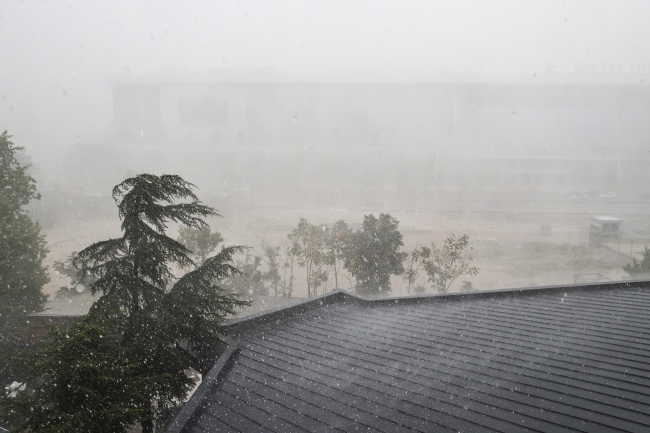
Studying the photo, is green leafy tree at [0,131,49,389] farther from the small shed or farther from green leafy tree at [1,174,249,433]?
the small shed

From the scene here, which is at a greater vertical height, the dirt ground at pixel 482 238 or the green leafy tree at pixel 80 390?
the green leafy tree at pixel 80 390

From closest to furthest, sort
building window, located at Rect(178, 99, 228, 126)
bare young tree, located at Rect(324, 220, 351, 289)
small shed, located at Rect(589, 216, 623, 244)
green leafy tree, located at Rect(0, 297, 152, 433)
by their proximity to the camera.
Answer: green leafy tree, located at Rect(0, 297, 152, 433) → bare young tree, located at Rect(324, 220, 351, 289) → small shed, located at Rect(589, 216, 623, 244) → building window, located at Rect(178, 99, 228, 126)

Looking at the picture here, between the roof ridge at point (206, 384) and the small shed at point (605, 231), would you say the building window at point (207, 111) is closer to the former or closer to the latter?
the small shed at point (605, 231)

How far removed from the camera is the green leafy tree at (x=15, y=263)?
22.4 feet

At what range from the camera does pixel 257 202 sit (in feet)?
81.9

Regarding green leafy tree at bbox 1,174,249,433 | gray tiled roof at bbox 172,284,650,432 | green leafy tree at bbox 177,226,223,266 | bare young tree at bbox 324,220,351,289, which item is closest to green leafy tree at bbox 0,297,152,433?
green leafy tree at bbox 1,174,249,433

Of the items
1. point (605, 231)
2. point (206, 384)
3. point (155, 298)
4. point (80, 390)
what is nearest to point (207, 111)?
point (605, 231)

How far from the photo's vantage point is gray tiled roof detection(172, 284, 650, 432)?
9.80 ft

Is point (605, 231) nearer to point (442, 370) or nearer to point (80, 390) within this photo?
point (442, 370)

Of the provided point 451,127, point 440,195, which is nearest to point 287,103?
point 451,127

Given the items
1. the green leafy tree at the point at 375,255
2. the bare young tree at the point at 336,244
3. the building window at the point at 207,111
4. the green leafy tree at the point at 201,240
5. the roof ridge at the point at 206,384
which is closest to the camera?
the roof ridge at the point at 206,384

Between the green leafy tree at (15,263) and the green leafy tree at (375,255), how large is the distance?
6254mm

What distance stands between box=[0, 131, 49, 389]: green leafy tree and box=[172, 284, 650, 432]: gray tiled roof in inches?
187

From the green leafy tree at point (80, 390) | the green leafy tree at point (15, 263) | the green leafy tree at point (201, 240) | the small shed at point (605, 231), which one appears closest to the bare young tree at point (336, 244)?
the green leafy tree at point (201, 240)
